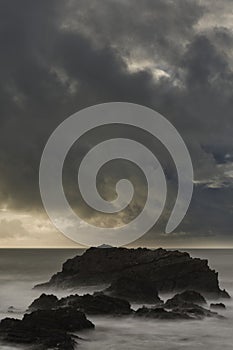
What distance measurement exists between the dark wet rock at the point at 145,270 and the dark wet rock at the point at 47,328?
882 inches

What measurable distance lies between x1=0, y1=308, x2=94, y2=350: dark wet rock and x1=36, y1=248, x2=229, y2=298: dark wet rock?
22.4m

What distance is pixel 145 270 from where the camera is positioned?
57500 millimetres

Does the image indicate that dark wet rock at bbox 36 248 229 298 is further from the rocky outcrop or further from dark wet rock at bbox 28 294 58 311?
the rocky outcrop

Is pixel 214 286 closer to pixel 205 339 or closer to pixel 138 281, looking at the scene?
pixel 138 281

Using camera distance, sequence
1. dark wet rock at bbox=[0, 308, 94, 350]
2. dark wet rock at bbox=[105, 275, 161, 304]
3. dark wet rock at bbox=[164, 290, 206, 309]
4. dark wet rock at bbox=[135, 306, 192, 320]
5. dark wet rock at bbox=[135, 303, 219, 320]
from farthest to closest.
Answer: dark wet rock at bbox=[105, 275, 161, 304] → dark wet rock at bbox=[164, 290, 206, 309] → dark wet rock at bbox=[135, 303, 219, 320] → dark wet rock at bbox=[135, 306, 192, 320] → dark wet rock at bbox=[0, 308, 94, 350]

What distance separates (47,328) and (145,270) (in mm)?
29600

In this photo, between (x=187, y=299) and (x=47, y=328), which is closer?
(x=47, y=328)

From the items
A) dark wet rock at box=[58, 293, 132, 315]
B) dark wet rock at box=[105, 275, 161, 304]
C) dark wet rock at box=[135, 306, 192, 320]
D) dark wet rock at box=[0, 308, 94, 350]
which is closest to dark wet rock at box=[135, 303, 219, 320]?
dark wet rock at box=[135, 306, 192, 320]

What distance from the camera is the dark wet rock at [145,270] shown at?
5553 cm

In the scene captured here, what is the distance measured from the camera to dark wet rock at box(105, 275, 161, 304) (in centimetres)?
4675

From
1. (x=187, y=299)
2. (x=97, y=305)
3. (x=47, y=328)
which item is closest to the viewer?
(x=47, y=328)

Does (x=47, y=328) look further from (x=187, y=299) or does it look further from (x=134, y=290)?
(x=134, y=290)

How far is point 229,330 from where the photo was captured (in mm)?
35375

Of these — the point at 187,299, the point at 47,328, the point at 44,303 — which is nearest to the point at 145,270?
the point at 187,299
